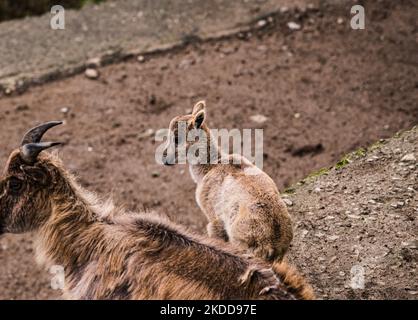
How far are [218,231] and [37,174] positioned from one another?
191cm

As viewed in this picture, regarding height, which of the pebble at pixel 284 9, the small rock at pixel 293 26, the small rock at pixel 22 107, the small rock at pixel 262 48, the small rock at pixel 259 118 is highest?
the pebble at pixel 284 9

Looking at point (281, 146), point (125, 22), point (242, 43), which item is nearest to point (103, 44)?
point (125, 22)

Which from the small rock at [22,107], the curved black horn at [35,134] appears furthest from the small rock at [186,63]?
the curved black horn at [35,134]

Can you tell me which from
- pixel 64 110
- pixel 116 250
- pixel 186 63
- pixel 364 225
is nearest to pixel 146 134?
pixel 64 110

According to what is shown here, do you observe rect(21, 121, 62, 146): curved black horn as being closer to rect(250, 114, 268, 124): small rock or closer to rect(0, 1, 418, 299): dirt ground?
rect(0, 1, 418, 299): dirt ground

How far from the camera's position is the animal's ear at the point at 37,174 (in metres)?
5.82

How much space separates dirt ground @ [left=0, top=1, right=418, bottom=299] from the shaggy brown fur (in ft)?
10.6

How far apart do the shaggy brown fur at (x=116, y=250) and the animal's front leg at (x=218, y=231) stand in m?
1.20

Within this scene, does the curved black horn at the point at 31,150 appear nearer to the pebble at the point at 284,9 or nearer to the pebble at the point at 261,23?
the pebble at the point at 261,23

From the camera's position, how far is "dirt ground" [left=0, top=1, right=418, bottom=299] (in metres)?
9.88

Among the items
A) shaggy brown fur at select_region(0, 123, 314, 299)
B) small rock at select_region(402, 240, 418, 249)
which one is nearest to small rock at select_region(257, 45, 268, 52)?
small rock at select_region(402, 240, 418, 249)

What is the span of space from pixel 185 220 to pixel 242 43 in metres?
4.42

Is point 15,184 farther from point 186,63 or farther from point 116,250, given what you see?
point 186,63
